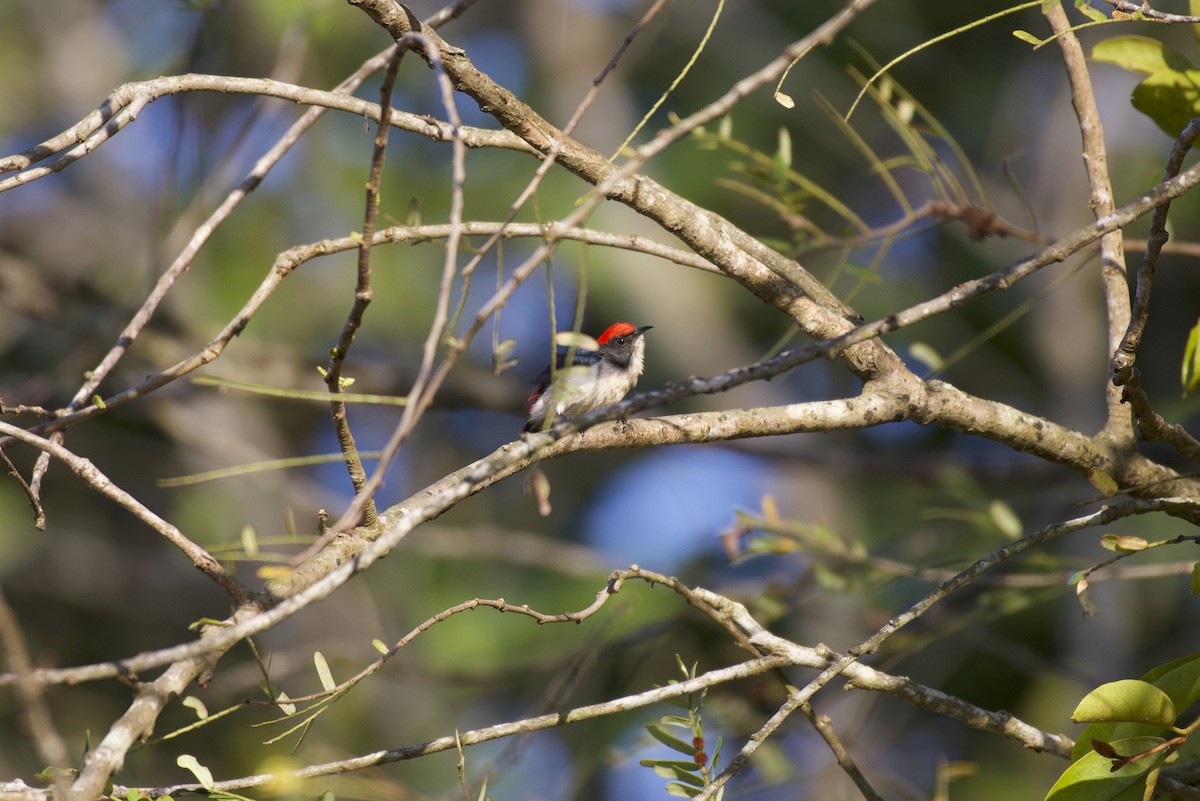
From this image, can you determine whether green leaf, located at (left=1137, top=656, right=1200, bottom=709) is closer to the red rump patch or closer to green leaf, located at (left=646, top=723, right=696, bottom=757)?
green leaf, located at (left=646, top=723, right=696, bottom=757)

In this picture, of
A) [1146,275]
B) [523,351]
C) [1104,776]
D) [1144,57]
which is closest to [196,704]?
[1104,776]

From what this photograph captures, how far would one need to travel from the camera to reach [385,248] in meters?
8.29

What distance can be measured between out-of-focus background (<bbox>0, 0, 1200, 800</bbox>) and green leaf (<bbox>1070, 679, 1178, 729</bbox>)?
3.01 meters

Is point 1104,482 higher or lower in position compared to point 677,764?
higher

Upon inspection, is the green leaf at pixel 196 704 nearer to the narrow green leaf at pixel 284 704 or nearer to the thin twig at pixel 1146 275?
the narrow green leaf at pixel 284 704

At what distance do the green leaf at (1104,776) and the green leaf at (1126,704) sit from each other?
0.05 metres

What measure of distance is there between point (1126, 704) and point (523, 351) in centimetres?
712

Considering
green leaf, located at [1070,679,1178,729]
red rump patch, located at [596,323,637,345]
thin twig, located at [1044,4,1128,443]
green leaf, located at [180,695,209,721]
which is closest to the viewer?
green leaf, located at [180,695,209,721]

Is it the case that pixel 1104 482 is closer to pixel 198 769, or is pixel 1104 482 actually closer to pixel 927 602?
pixel 927 602

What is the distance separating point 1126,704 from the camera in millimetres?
1848

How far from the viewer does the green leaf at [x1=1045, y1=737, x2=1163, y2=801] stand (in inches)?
73.6

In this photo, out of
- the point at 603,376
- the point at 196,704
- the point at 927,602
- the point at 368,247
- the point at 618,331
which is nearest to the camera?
the point at 368,247

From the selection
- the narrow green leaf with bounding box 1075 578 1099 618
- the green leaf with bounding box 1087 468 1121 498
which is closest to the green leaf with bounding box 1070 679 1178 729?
the narrow green leaf with bounding box 1075 578 1099 618

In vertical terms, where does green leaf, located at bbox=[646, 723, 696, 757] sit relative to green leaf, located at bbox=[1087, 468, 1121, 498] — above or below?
below
